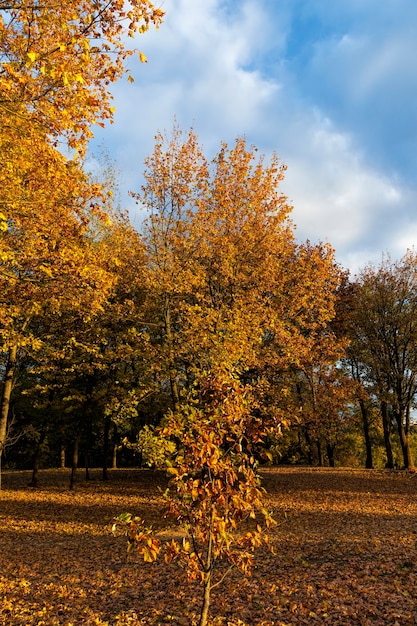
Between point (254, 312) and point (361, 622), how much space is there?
10.7m

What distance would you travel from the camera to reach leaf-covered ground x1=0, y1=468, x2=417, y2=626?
6750 millimetres

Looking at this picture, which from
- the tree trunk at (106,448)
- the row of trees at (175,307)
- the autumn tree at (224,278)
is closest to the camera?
the row of trees at (175,307)

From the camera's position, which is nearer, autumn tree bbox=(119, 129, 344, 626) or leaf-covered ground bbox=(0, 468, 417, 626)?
leaf-covered ground bbox=(0, 468, 417, 626)

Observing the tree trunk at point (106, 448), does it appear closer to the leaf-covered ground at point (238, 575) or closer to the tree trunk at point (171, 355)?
the leaf-covered ground at point (238, 575)

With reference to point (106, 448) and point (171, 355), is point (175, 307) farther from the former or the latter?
point (106, 448)

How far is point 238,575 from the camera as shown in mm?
8727

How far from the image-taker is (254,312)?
15.8 meters

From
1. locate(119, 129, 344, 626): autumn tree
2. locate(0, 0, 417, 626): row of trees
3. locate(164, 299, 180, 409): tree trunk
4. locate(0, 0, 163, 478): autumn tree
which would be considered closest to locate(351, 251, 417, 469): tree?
locate(0, 0, 417, 626): row of trees

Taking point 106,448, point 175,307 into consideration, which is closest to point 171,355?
point 175,307

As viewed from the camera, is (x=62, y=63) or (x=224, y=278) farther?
(x=224, y=278)

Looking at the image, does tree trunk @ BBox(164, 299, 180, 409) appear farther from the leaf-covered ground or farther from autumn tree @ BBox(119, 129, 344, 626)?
the leaf-covered ground

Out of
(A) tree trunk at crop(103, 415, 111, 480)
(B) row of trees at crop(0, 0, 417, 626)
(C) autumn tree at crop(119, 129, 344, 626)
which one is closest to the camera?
(B) row of trees at crop(0, 0, 417, 626)

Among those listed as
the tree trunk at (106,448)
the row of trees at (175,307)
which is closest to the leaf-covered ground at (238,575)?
the row of trees at (175,307)

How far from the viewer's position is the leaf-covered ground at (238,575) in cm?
675
